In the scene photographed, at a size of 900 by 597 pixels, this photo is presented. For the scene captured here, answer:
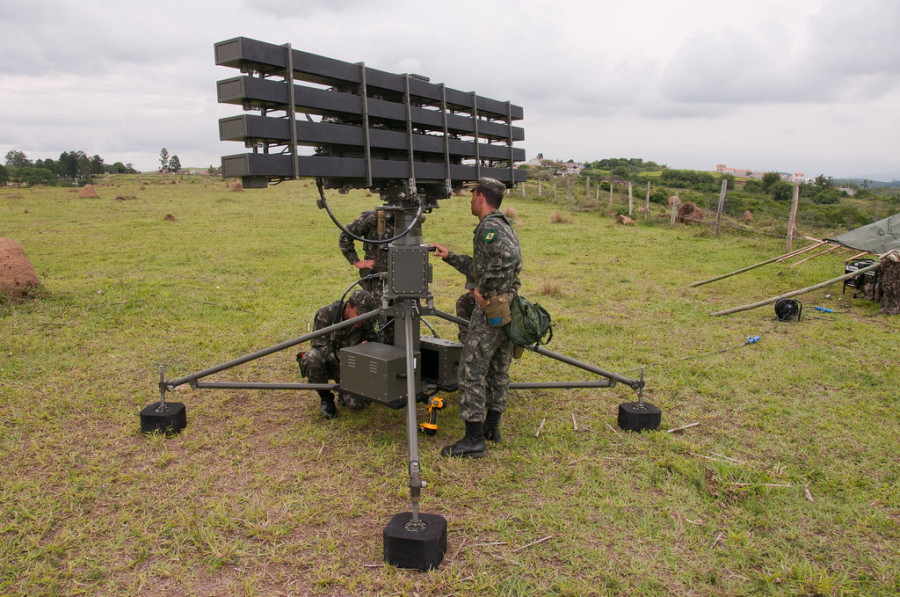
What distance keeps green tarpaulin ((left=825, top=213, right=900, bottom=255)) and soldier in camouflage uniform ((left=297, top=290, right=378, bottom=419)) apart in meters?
9.56

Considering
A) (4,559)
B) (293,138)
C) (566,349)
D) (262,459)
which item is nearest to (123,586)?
(4,559)

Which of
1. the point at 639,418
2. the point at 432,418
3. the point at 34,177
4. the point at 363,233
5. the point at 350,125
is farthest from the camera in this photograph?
the point at 34,177

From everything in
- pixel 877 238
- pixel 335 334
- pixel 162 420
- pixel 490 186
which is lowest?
pixel 162 420

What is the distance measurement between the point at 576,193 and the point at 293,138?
30250 millimetres

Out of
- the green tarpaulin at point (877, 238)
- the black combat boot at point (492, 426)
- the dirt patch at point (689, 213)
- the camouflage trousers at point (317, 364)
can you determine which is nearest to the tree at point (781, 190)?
the dirt patch at point (689, 213)

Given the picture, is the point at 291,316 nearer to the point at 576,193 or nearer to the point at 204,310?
the point at 204,310

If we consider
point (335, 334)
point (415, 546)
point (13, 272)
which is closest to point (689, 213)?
point (335, 334)

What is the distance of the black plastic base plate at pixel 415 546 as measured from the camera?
3.43 meters

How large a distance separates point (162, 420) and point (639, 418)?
429cm

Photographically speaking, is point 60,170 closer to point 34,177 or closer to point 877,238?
point 34,177

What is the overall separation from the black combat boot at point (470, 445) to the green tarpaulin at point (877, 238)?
30.3 feet

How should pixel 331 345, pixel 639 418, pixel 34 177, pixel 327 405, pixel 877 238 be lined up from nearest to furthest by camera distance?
pixel 639 418 → pixel 327 405 → pixel 331 345 → pixel 877 238 → pixel 34 177

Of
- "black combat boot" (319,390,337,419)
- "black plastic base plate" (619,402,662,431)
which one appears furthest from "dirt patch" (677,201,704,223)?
"black combat boot" (319,390,337,419)

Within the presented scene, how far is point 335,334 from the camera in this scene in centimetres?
589
